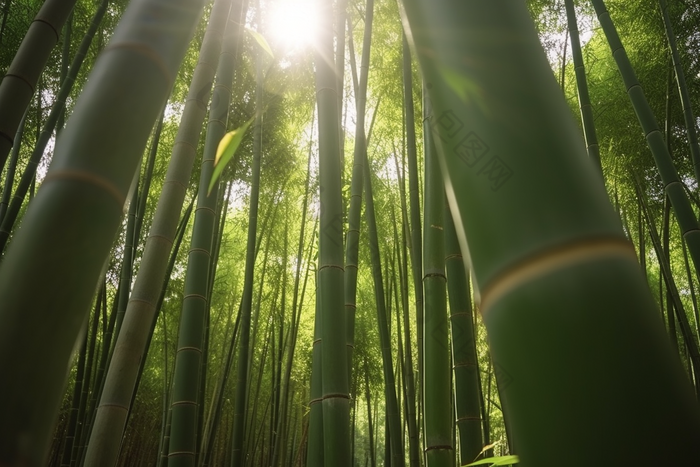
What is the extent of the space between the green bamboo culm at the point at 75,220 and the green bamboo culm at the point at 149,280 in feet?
2.60

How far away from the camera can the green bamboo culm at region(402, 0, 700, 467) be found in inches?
9.3

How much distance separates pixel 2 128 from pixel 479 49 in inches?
31.7

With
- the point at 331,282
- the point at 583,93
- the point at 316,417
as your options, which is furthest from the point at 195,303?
the point at 583,93

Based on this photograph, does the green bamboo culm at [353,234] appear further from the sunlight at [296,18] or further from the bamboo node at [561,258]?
the bamboo node at [561,258]

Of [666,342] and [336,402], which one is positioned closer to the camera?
[666,342]

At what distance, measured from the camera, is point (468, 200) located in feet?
0.99

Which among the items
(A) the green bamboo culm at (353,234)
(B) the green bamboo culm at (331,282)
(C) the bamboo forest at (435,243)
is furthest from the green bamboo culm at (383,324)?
(B) the green bamboo culm at (331,282)

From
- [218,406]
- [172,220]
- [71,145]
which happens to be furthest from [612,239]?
[218,406]

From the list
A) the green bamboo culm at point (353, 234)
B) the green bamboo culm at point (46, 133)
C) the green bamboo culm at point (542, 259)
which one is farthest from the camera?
the green bamboo culm at point (46, 133)

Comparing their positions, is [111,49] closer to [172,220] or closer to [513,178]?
[513,178]

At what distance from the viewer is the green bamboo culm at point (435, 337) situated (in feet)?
3.98

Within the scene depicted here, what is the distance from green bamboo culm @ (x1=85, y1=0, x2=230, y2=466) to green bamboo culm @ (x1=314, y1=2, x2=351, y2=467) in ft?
1.32

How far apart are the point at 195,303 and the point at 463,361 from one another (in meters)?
0.81

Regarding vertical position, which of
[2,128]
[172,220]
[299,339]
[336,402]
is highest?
[299,339]
